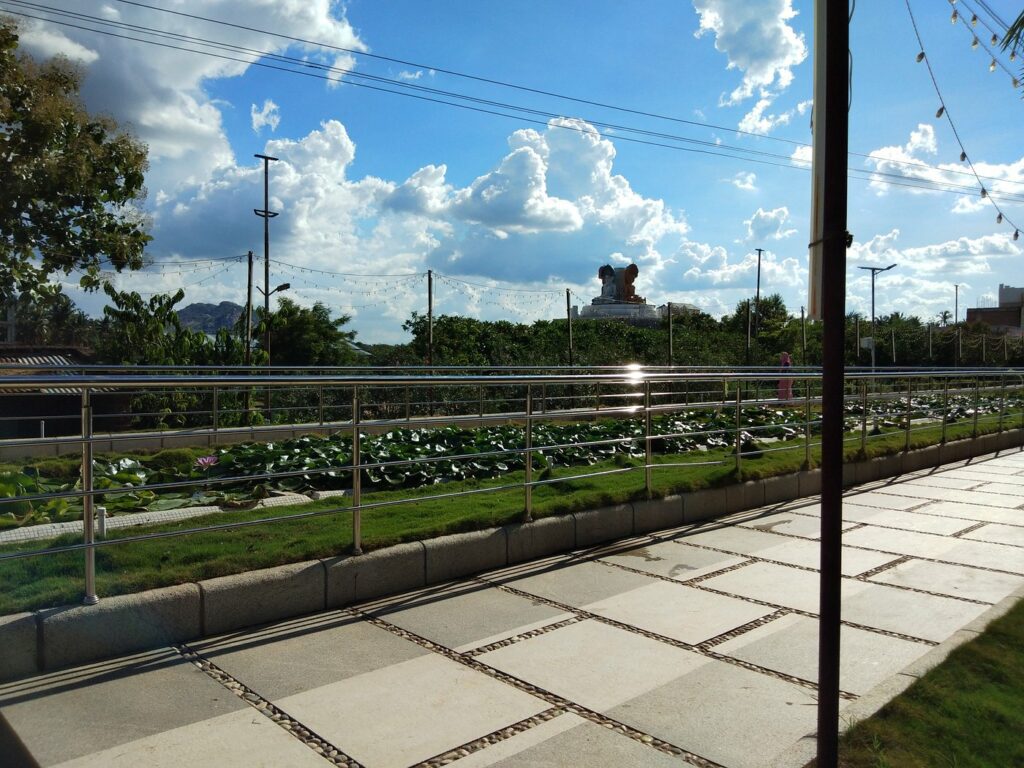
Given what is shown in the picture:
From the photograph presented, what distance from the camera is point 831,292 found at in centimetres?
235

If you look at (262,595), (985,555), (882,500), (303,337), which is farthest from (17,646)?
(303,337)

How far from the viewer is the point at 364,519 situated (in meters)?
5.75

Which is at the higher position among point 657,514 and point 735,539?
point 657,514

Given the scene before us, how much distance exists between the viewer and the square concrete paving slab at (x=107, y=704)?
2875 mm

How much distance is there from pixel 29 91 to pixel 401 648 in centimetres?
1337

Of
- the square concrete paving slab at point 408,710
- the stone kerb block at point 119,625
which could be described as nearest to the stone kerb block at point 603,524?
the square concrete paving slab at point 408,710

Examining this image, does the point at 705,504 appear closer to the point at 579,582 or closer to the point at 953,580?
the point at 953,580

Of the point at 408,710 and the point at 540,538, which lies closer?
the point at 408,710

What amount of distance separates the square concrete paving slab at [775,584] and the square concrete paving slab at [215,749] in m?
2.88

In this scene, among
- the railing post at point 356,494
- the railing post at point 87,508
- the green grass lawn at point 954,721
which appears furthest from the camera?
the railing post at point 356,494

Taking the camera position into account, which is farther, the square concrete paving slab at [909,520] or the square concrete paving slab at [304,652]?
the square concrete paving slab at [909,520]

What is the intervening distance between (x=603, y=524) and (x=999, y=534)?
328 cm

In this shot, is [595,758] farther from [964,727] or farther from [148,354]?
[148,354]

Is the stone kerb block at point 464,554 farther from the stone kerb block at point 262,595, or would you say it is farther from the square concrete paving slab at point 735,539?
the square concrete paving slab at point 735,539
